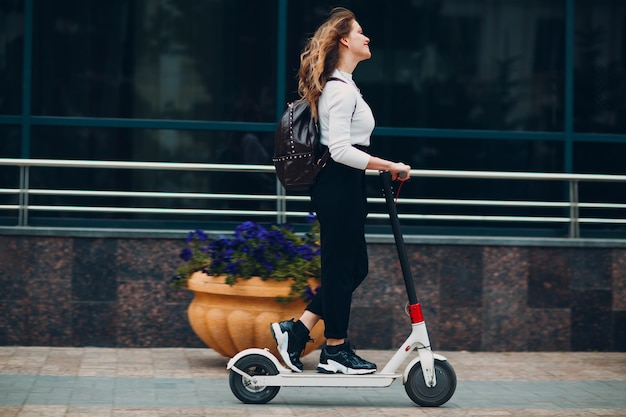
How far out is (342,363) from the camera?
6418mm

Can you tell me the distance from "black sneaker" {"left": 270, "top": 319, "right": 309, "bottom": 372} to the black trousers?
0.18 meters

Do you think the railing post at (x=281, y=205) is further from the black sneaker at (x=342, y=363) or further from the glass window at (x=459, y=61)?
the black sneaker at (x=342, y=363)

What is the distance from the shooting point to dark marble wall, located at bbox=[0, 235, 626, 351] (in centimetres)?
891

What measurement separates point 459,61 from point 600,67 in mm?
1396

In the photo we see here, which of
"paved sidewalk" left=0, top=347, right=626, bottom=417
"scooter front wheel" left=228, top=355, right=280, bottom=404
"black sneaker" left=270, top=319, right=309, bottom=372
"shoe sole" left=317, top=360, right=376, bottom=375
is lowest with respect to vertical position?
"paved sidewalk" left=0, top=347, right=626, bottom=417

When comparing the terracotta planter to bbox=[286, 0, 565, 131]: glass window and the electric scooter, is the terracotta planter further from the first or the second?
bbox=[286, 0, 565, 131]: glass window

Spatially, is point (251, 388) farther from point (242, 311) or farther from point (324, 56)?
point (324, 56)

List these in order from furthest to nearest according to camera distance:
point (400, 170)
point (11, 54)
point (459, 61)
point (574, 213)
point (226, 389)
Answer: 1. point (459, 61)
2. point (11, 54)
3. point (574, 213)
4. point (226, 389)
5. point (400, 170)

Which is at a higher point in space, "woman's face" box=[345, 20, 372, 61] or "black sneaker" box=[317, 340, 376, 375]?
"woman's face" box=[345, 20, 372, 61]

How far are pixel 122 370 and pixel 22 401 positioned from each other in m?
1.39

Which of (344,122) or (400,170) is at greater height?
(344,122)

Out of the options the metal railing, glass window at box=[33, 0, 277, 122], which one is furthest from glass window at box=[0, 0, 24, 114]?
the metal railing

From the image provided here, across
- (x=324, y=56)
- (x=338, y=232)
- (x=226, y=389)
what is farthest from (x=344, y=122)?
(x=226, y=389)

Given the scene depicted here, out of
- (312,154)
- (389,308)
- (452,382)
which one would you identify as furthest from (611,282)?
(312,154)
